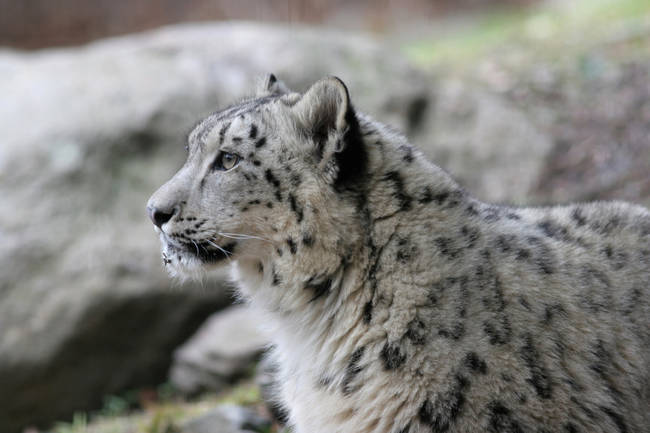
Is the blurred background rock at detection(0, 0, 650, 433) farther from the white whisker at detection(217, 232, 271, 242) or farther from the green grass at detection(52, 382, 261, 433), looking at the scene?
the white whisker at detection(217, 232, 271, 242)

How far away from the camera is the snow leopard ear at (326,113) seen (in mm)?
3477

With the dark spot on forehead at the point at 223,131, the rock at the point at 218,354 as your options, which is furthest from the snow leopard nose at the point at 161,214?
the rock at the point at 218,354

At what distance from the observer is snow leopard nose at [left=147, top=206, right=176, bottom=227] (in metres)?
3.67

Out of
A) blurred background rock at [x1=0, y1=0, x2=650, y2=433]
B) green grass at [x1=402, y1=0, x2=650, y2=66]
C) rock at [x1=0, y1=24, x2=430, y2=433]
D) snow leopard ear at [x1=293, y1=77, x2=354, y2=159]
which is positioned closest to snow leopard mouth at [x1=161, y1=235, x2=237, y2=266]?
snow leopard ear at [x1=293, y1=77, x2=354, y2=159]

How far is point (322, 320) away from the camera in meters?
3.70

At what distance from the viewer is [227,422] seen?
517 cm

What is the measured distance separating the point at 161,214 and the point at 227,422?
2.03m

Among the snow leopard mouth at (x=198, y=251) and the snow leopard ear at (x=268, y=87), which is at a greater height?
the snow leopard ear at (x=268, y=87)

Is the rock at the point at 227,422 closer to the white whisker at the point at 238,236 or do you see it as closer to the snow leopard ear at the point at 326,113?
the white whisker at the point at 238,236

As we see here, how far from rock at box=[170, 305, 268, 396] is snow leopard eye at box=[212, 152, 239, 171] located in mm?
3645

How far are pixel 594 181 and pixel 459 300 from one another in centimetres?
557

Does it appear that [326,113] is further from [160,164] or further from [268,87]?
[160,164]

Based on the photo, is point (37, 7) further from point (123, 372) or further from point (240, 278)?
point (240, 278)

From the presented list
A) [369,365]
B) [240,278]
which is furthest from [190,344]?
[369,365]
